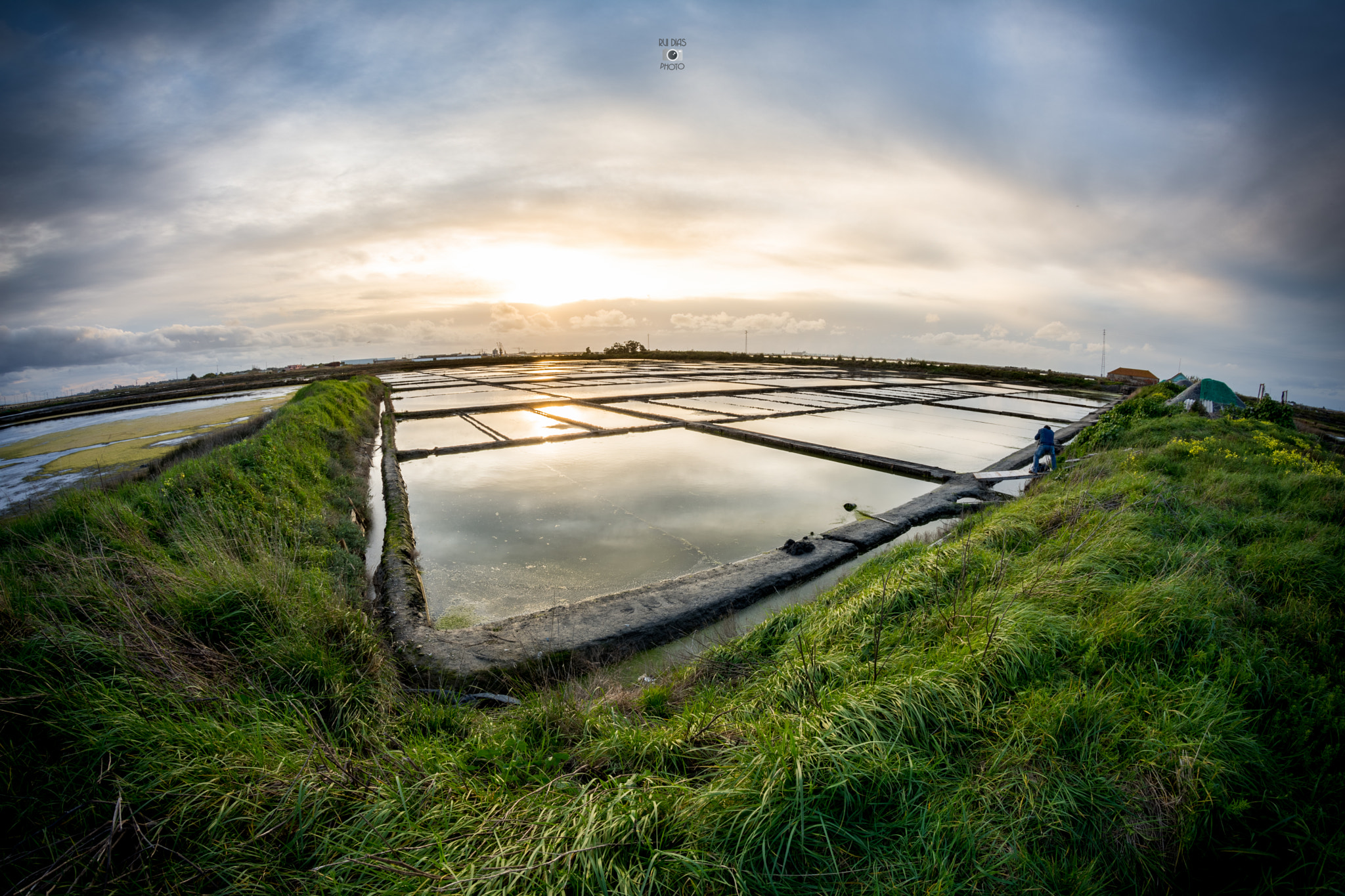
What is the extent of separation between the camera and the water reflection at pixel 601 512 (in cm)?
617

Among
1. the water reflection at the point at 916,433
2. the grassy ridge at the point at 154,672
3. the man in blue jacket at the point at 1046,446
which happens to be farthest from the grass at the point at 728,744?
the water reflection at the point at 916,433

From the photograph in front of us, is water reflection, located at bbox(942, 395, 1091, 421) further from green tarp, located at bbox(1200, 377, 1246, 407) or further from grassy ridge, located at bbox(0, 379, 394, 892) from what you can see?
grassy ridge, located at bbox(0, 379, 394, 892)

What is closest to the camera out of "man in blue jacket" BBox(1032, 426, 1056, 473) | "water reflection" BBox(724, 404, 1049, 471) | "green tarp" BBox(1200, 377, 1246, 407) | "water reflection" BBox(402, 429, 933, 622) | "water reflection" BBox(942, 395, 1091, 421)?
"water reflection" BBox(402, 429, 933, 622)

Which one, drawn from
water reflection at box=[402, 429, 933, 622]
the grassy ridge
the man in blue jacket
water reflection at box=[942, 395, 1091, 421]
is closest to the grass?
the grassy ridge

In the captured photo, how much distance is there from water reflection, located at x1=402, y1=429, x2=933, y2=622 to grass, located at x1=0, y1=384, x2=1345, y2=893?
2122mm

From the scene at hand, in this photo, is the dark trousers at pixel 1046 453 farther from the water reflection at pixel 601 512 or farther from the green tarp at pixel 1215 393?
the green tarp at pixel 1215 393

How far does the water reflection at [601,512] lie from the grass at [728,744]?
2.12m

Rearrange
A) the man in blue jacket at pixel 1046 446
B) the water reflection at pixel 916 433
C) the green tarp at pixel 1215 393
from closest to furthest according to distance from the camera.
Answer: the man in blue jacket at pixel 1046 446, the water reflection at pixel 916 433, the green tarp at pixel 1215 393

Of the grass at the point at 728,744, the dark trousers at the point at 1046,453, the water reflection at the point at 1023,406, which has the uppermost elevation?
the water reflection at the point at 1023,406

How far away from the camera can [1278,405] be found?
45.8 ft

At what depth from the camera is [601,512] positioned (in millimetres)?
8469

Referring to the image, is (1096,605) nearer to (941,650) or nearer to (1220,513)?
(941,650)

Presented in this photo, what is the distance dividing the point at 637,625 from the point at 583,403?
1692cm

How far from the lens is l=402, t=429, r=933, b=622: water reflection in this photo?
6.17 m
